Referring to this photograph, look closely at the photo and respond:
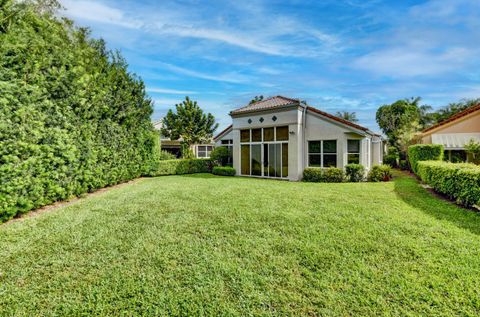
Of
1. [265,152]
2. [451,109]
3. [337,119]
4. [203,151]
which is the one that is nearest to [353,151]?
[337,119]

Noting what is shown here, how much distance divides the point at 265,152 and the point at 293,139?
2871 mm

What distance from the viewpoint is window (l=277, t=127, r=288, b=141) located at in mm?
18484

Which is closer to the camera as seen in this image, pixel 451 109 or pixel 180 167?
pixel 180 167

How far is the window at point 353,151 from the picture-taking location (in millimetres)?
17391

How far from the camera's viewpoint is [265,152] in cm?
1972

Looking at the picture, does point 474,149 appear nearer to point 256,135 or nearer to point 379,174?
point 379,174

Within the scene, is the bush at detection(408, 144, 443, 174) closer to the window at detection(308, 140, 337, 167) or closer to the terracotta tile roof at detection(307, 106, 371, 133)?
the terracotta tile roof at detection(307, 106, 371, 133)

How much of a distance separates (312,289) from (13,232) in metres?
8.00

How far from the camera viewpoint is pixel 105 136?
12.9m

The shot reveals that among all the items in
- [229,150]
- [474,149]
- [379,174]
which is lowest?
[379,174]

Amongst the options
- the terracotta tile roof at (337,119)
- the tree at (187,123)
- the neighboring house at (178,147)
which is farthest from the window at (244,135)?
the neighboring house at (178,147)

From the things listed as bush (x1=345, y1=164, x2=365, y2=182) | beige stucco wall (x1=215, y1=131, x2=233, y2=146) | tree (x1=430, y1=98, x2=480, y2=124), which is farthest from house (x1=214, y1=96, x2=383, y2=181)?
tree (x1=430, y1=98, x2=480, y2=124)

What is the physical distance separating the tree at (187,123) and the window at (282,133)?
70.3ft

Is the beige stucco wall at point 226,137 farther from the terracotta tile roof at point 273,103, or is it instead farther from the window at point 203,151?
A: the window at point 203,151
